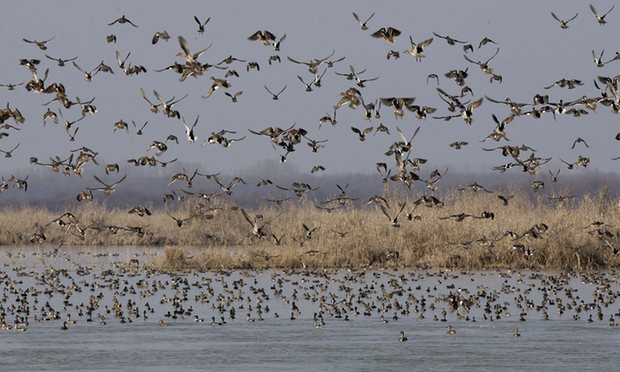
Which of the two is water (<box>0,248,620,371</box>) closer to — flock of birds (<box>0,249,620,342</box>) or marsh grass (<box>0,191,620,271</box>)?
flock of birds (<box>0,249,620,342</box>)

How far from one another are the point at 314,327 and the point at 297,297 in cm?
405

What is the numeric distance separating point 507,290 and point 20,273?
11.9 metres

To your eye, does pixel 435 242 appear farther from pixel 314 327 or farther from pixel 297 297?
pixel 314 327

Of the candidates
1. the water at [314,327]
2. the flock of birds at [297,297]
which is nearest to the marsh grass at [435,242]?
the flock of birds at [297,297]

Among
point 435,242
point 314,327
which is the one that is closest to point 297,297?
point 314,327

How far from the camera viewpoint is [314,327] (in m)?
19.8

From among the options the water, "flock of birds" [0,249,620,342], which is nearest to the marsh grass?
"flock of birds" [0,249,620,342]

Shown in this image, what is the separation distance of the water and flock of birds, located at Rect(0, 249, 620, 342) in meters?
0.05

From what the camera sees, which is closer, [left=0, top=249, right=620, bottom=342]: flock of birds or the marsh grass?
[left=0, top=249, right=620, bottom=342]: flock of birds

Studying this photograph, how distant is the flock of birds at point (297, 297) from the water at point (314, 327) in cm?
5

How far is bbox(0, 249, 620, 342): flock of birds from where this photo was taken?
824 inches

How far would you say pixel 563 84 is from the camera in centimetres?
2194

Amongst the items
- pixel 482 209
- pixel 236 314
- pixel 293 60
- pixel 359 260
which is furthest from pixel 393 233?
pixel 293 60

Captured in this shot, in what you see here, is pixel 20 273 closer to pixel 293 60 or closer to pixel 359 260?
pixel 359 260
